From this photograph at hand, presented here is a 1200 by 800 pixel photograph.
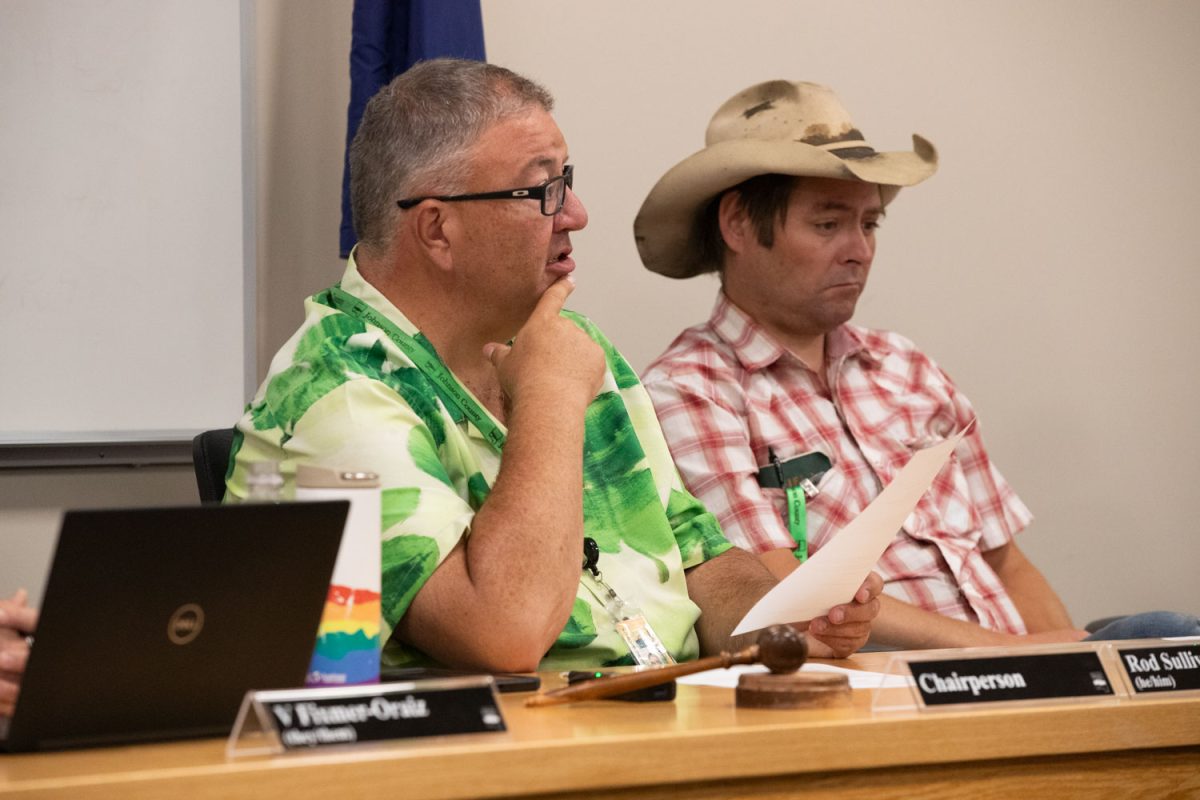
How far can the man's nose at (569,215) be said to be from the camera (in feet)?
6.09

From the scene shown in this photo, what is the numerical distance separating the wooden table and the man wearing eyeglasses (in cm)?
27

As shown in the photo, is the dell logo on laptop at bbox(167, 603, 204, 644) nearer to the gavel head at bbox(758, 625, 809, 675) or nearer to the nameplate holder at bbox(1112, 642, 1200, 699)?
the gavel head at bbox(758, 625, 809, 675)

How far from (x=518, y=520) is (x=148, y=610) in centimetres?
57

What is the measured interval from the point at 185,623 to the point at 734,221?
1817 millimetres

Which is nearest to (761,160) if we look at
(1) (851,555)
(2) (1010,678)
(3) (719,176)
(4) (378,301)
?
(3) (719,176)

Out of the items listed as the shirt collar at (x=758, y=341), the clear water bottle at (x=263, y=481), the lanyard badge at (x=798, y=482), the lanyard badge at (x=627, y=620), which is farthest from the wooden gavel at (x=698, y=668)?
the shirt collar at (x=758, y=341)

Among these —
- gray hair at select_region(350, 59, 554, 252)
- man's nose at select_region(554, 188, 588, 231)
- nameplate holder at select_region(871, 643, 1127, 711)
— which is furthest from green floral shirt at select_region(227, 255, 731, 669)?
nameplate holder at select_region(871, 643, 1127, 711)

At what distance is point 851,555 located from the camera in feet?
4.49

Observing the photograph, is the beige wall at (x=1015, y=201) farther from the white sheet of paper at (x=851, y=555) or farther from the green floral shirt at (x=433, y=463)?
the white sheet of paper at (x=851, y=555)

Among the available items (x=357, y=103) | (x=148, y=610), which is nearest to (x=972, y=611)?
(x=357, y=103)

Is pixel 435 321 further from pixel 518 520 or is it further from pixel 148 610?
pixel 148 610

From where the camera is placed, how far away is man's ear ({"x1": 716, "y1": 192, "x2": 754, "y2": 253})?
8.53 feet

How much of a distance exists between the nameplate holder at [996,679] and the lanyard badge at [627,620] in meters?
0.57

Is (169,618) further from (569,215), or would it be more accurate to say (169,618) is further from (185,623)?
(569,215)
